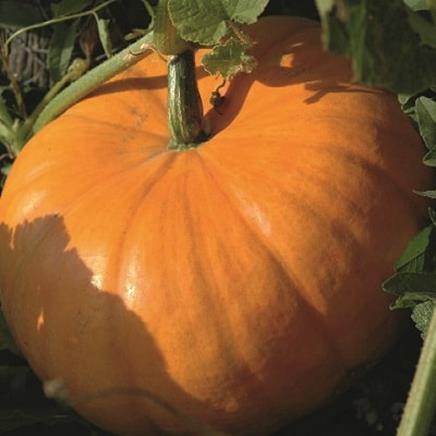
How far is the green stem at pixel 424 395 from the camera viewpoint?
1408 millimetres

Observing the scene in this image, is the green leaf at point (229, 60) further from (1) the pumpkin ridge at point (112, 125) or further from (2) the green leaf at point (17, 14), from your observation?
(2) the green leaf at point (17, 14)

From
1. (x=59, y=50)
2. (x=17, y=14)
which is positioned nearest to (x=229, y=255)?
(x=59, y=50)

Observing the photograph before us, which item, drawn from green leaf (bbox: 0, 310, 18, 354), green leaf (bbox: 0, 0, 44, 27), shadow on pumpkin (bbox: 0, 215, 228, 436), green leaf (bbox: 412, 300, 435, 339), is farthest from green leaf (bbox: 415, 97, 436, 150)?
green leaf (bbox: 0, 0, 44, 27)

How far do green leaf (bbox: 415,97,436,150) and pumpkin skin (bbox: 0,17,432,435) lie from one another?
0.15 ft

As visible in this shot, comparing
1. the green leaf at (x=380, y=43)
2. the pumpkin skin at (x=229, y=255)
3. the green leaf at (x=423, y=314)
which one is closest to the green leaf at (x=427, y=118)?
the pumpkin skin at (x=229, y=255)

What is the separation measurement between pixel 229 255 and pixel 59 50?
2.65ft

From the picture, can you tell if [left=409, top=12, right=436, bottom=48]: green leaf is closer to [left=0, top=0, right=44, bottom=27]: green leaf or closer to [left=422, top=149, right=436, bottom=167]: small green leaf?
[left=422, top=149, right=436, bottom=167]: small green leaf

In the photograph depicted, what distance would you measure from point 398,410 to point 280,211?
0.47 metres

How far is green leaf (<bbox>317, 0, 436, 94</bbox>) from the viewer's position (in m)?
1.14

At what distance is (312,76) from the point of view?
5.86 ft

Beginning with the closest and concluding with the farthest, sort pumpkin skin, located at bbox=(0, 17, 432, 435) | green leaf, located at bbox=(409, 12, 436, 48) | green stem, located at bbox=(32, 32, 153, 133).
Answer: green leaf, located at bbox=(409, 12, 436, 48), pumpkin skin, located at bbox=(0, 17, 432, 435), green stem, located at bbox=(32, 32, 153, 133)

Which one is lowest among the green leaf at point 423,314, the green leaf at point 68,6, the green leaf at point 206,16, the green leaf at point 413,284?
the green leaf at point 423,314

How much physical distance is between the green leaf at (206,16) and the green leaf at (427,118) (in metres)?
0.29

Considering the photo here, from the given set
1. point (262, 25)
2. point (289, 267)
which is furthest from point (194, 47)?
point (289, 267)
